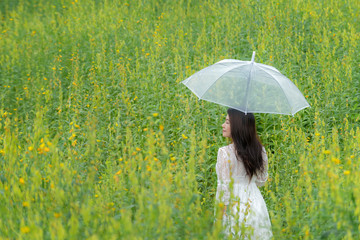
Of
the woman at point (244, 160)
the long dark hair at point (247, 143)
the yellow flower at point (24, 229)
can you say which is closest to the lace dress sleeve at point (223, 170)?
the woman at point (244, 160)

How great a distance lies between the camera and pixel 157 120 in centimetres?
464

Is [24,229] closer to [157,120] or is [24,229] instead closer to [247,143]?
[247,143]

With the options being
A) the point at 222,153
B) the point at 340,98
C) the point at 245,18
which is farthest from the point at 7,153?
the point at 245,18

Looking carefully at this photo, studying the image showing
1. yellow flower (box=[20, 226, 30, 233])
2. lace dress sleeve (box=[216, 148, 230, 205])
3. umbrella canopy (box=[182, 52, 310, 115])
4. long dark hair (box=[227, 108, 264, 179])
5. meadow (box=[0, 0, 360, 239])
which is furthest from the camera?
umbrella canopy (box=[182, 52, 310, 115])

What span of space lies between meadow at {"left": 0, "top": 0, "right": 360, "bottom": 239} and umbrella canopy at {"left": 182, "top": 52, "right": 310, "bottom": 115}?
0.45 meters

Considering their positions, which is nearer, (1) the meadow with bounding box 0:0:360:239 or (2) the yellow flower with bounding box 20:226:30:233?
(2) the yellow flower with bounding box 20:226:30:233

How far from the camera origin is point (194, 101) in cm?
494

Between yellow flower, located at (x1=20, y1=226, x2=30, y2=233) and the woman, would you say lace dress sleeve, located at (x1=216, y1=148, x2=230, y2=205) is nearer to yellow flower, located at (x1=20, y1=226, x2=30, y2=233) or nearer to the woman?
the woman

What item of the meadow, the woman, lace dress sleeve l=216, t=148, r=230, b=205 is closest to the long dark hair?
the woman

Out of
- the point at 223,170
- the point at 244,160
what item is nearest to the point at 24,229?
the point at 223,170

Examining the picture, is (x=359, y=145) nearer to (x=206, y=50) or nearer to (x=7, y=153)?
(x=7, y=153)

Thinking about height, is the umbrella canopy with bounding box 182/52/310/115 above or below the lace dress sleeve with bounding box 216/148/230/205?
above

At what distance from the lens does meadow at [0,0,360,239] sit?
2.41 metres

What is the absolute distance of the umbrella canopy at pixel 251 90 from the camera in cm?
347
